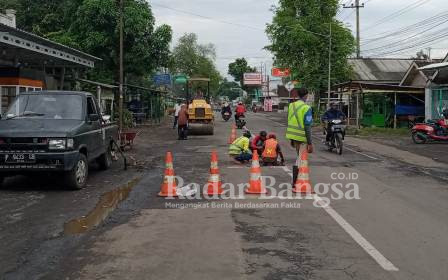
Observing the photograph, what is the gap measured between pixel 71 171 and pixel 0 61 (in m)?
11.1

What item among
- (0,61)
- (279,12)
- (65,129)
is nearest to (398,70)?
(279,12)

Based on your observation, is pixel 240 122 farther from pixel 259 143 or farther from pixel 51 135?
pixel 51 135

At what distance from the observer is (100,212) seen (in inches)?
348

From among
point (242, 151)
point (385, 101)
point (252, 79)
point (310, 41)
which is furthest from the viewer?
point (252, 79)

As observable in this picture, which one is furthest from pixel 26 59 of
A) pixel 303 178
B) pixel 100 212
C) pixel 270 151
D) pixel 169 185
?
pixel 303 178

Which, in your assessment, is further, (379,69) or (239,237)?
(379,69)

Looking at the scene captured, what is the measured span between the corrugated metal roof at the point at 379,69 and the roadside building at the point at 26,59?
93.0ft

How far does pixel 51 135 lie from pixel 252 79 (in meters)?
118

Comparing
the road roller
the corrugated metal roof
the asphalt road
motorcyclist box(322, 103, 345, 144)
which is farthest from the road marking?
the corrugated metal roof

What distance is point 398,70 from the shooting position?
48750 millimetres

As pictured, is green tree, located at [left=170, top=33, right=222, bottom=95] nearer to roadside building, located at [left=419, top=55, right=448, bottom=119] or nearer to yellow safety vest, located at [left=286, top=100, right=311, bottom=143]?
roadside building, located at [left=419, top=55, right=448, bottom=119]

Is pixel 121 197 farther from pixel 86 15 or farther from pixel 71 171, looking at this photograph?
pixel 86 15

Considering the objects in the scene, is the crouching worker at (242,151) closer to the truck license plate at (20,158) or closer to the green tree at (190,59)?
the truck license plate at (20,158)

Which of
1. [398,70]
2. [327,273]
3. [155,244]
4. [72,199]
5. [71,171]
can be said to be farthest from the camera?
[398,70]
